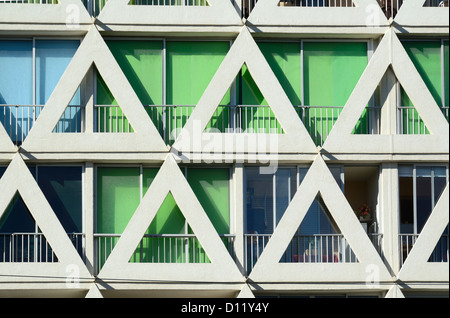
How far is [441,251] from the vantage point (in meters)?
34.0

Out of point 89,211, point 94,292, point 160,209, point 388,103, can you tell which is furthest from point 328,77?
point 94,292

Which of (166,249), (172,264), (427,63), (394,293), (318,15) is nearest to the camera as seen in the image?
(172,264)

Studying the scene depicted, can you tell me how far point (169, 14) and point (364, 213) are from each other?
321 inches

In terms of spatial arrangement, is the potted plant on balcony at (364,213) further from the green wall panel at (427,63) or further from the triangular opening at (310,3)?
the triangular opening at (310,3)

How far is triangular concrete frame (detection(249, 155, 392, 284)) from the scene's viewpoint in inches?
1307

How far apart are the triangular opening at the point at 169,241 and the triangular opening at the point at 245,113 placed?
2655mm

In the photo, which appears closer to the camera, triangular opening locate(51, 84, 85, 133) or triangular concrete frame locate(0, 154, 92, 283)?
triangular concrete frame locate(0, 154, 92, 283)

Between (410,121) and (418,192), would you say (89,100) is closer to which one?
(410,121)

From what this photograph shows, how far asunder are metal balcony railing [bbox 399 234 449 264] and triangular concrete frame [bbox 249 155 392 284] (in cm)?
96

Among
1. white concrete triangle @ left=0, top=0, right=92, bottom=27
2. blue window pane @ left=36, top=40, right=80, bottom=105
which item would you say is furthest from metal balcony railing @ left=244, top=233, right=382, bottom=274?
white concrete triangle @ left=0, top=0, right=92, bottom=27

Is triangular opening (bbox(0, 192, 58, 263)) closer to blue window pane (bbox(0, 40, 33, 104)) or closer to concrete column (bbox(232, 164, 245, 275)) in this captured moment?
blue window pane (bbox(0, 40, 33, 104))

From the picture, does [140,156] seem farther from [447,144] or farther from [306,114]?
[447,144]
